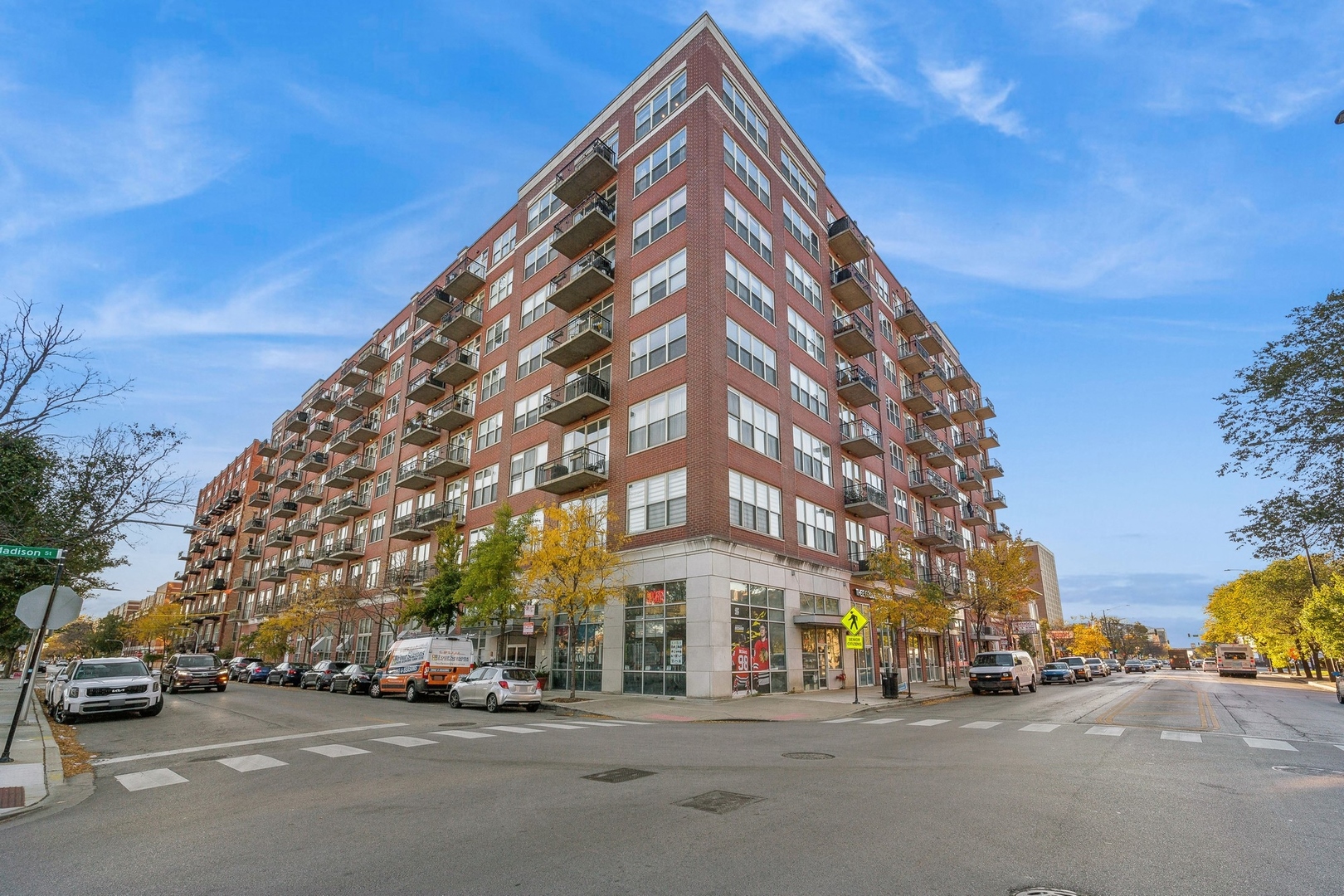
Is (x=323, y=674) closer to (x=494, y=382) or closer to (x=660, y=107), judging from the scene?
(x=494, y=382)

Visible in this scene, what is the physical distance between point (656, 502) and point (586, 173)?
17.7 m

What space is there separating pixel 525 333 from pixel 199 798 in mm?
32235

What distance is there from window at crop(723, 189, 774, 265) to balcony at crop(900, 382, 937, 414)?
17.4 m

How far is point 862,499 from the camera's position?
34.3 m

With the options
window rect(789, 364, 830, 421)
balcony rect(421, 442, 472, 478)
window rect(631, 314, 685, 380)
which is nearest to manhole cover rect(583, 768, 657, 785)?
window rect(631, 314, 685, 380)

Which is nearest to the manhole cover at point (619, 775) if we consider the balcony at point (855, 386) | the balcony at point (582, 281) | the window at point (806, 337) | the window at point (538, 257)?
the balcony at point (582, 281)

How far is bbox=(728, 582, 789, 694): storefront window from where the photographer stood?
25.3 m

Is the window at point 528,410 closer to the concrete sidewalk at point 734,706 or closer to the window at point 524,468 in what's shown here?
the window at point 524,468

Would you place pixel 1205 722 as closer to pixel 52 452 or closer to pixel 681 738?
pixel 681 738

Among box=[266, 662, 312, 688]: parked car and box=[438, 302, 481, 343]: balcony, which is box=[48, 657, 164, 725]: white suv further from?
box=[438, 302, 481, 343]: balcony

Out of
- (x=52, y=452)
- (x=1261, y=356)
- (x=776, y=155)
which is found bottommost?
(x=52, y=452)

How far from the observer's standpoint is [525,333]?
38.5 metres

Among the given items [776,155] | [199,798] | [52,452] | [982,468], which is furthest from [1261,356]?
[982,468]

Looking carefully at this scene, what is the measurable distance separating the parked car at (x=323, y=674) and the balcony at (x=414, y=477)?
11453 millimetres
